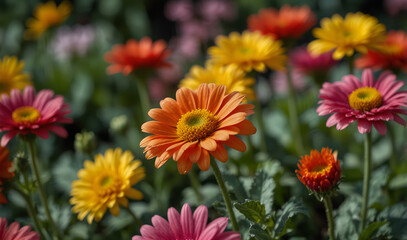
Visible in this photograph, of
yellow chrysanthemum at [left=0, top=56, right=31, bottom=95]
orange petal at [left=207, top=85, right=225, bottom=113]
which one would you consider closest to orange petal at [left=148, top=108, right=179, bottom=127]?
orange petal at [left=207, top=85, right=225, bottom=113]

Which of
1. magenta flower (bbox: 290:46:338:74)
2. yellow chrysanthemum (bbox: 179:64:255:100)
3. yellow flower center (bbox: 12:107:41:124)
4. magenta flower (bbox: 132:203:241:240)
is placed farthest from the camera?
magenta flower (bbox: 290:46:338:74)

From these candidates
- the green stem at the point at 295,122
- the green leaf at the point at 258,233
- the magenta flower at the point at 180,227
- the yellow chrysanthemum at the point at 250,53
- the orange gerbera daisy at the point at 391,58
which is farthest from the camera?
the green stem at the point at 295,122

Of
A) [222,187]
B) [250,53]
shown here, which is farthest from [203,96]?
[250,53]

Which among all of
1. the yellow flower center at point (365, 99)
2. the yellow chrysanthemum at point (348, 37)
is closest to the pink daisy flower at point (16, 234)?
the yellow flower center at point (365, 99)

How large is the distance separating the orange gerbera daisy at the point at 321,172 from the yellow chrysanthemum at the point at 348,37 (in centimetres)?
56

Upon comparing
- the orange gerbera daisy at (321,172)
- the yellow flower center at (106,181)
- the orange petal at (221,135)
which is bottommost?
the orange gerbera daisy at (321,172)

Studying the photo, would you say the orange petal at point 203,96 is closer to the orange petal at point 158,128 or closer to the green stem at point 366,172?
the orange petal at point 158,128

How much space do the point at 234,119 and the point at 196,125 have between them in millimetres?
115

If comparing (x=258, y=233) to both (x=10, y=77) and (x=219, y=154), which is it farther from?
(x=10, y=77)

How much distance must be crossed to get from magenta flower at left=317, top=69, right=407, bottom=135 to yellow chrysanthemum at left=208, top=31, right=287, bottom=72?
0.38 meters

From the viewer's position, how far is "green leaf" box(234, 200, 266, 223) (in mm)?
1090

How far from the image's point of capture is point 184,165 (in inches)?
41.3

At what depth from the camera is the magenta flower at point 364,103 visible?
114cm

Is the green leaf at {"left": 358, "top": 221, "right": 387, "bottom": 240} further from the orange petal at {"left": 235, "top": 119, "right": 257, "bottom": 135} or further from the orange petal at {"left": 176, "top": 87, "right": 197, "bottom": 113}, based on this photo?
the orange petal at {"left": 176, "top": 87, "right": 197, "bottom": 113}
